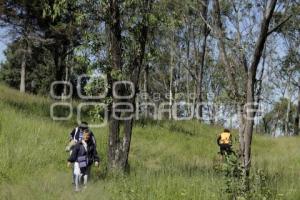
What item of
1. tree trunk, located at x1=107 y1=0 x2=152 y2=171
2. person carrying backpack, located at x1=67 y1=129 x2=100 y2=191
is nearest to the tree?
tree trunk, located at x1=107 y1=0 x2=152 y2=171

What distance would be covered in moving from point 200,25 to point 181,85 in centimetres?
1914

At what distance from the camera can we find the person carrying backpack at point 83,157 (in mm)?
14070

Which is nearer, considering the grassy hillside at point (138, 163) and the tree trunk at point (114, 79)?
the grassy hillside at point (138, 163)

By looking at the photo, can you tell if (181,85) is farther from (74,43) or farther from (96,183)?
(96,183)

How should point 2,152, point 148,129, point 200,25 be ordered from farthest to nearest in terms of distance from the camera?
point 200,25, point 148,129, point 2,152

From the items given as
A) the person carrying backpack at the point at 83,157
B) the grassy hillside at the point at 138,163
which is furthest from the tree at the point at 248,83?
the person carrying backpack at the point at 83,157

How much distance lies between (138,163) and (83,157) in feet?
17.0

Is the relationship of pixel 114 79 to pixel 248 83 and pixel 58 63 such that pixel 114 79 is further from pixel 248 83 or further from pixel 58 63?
pixel 58 63

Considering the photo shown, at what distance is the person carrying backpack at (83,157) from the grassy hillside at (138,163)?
0.36m

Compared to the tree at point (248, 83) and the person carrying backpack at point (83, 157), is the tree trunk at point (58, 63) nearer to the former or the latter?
the person carrying backpack at point (83, 157)

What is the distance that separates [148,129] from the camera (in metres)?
26.2

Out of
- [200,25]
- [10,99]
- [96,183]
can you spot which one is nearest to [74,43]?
[10,99]

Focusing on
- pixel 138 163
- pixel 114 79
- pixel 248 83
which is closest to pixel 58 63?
pixel 138 163

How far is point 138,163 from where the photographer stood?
19.3 m
